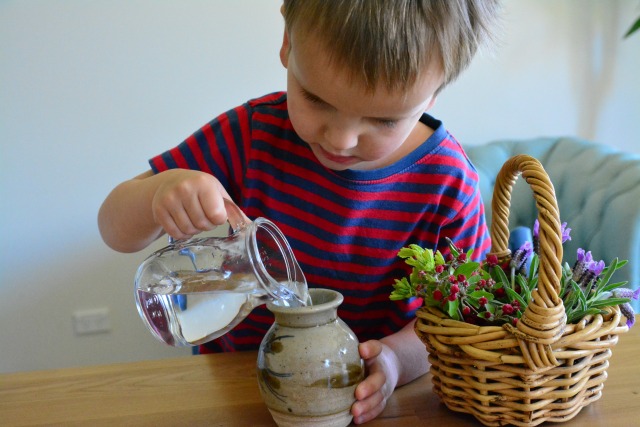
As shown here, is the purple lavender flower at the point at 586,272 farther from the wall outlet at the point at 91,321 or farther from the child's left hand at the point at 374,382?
the wall outlet at the point at 91,321

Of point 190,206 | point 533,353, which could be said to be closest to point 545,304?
point 533,353

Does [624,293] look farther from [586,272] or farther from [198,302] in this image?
[198,302]

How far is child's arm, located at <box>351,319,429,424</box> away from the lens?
0.67m

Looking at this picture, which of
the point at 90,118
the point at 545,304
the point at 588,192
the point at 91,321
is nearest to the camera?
the point at 545,304

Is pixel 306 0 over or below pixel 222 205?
over

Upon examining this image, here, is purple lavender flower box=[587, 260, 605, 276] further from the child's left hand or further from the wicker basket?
the child's left hand

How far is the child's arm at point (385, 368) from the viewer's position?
0.67 m

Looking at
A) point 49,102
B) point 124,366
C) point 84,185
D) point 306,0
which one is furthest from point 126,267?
point 306,0

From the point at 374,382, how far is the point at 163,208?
0.94 feet

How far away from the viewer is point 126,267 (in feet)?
5.53

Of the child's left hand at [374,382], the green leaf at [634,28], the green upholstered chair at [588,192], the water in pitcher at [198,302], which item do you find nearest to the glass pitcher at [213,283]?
the water in pitcher at [198,302]

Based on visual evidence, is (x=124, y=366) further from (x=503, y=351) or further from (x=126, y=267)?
(x=126, y=267)

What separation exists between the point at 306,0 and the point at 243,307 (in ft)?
1.02

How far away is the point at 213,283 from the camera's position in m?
0.65
